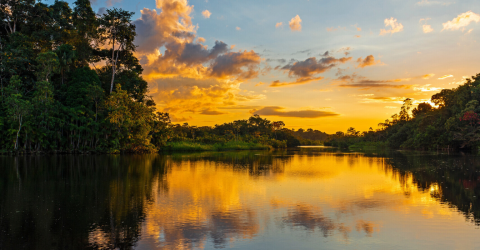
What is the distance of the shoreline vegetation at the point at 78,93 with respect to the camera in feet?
114

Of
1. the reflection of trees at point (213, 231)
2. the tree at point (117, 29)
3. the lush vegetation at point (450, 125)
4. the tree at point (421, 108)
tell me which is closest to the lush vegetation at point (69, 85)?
the tree at point (117, 29)

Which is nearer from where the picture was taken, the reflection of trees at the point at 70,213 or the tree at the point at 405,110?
the reflection of trees at the point at 70,213

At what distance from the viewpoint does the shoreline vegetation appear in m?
34.7

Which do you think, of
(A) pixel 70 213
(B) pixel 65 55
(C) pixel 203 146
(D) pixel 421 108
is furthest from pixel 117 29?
(D) pixel 421 108

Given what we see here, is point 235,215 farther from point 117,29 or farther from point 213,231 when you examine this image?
point 117,29

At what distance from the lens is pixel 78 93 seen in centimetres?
3881

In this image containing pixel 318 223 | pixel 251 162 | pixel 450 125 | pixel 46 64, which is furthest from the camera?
pixel 450 125

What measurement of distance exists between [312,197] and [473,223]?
461 centimetres

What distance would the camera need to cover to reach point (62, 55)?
39.4m

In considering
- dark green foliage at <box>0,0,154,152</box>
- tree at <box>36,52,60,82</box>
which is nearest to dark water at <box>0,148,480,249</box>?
dark green foliage at <box>0,0,154,152</box>

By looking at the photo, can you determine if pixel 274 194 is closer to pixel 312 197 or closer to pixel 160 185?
pixel 312 197

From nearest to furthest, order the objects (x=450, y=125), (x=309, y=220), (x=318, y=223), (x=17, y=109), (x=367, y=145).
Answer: (x=318, y=223), (x=309, y=220), (x=17, y=109), (x=450, y=125), (x=367, y=145)

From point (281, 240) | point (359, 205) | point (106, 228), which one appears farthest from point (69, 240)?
point (359, 205)

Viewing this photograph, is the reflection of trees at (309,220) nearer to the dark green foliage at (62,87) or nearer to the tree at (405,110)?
the dark green foliage at (62,87)
